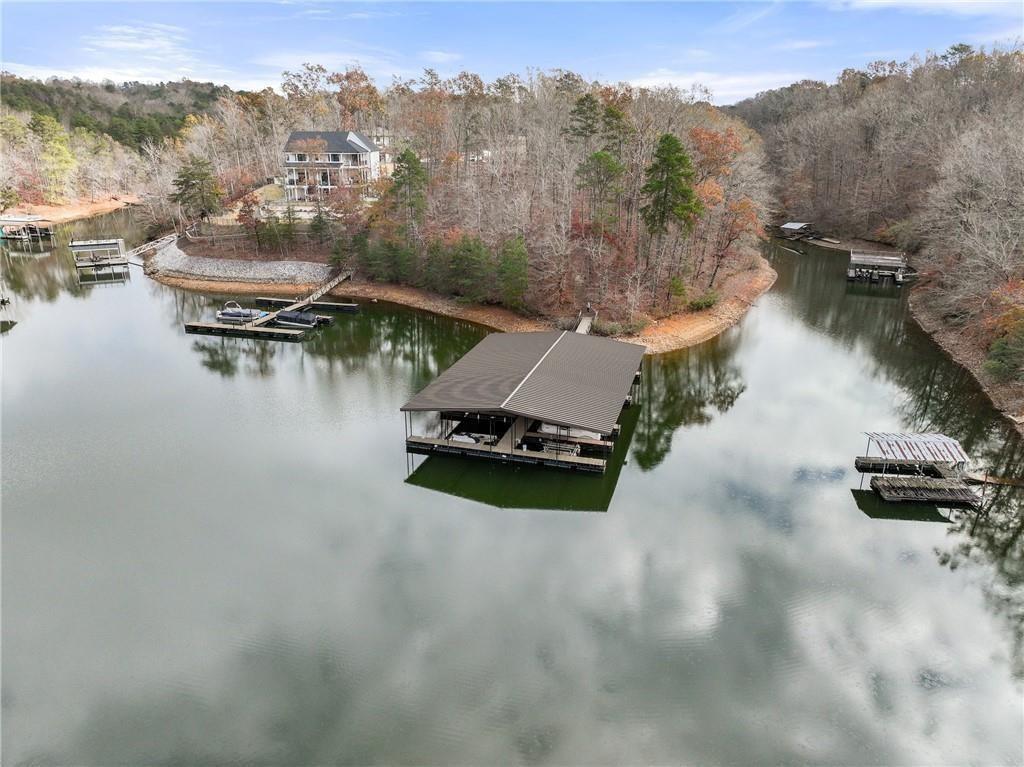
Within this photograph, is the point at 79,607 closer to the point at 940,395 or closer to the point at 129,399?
the point at 129,399

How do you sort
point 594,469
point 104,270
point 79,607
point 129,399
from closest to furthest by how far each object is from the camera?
point 79,607 → point 594,469 → point 129,399 → point 104,270

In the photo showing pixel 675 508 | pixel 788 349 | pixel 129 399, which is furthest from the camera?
pixel 788 349

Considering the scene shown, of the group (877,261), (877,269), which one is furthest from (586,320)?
(877,261)

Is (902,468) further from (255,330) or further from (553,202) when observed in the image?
(255,330)

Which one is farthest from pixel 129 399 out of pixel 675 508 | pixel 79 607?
pixel 675 508

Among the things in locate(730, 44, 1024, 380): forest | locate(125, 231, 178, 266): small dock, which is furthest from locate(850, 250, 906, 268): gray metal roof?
locate(125, 231, 178, 266): small dock

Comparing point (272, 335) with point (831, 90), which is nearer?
point (272, 335)

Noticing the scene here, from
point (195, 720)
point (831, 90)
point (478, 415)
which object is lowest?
point (195, 720)

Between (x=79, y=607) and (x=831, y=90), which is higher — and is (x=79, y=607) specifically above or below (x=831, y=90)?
below
